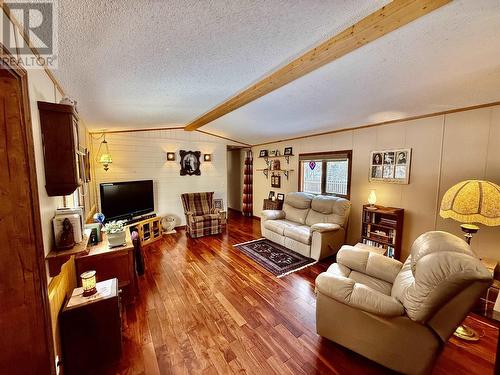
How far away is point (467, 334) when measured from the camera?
1.93m

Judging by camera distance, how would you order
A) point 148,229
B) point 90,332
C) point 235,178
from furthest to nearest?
point 235,178 < point 148,229 < point 90,332

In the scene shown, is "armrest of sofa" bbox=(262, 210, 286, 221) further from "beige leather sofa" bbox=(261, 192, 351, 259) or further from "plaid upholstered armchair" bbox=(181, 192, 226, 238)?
"plaid upholstered armchair" bbox=(181, 192, 226, 238)

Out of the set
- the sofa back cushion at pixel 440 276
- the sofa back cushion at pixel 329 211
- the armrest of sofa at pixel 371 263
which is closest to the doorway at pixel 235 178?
the sofa back cushion at pixel 329 211

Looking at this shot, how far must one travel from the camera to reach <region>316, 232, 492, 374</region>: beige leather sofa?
124cm

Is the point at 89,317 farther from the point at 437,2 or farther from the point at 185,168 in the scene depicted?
the point at 185,168

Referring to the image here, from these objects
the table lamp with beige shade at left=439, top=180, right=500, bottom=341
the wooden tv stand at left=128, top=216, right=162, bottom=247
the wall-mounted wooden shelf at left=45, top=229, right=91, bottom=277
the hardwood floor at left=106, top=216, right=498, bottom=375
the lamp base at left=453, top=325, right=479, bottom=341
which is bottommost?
the hardwood floor at left=106, top=216, right=498, bottom=375

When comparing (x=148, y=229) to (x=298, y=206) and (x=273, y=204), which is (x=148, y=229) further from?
(x=298, y=206)

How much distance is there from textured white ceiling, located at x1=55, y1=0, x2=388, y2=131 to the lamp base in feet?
9.00

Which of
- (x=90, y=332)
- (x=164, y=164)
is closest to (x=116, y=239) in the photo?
(x=90, y=332)

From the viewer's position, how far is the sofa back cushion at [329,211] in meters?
3.66

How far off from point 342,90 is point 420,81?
0.69 meters

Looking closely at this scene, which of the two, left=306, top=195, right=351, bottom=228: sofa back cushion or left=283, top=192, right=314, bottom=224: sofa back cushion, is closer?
left=306, top=195, right=351, bottom=228: sofa back cushion

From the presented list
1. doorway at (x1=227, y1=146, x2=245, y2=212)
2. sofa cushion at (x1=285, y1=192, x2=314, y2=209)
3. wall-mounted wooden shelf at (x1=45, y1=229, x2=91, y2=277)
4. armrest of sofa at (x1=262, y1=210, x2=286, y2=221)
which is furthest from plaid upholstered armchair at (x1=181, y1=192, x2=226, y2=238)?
wall-mounted wooden shelf at (x1=45, y1=229, x2=91, y2=277)

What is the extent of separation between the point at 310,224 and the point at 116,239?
3116mm
